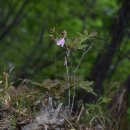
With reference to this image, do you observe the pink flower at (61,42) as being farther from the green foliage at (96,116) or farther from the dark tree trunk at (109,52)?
the dark tree trunk at (109,52)

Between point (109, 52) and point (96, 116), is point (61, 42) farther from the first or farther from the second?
point (109, 52)

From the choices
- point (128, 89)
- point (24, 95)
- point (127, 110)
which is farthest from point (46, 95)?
point (128, 89)

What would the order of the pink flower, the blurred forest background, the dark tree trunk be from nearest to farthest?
the pink flower
the dark tree trunk
the blurred forest background

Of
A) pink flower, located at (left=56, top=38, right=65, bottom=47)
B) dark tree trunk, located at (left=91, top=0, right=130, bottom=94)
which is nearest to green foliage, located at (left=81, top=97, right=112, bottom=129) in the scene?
pink flower, located at (left=56, top=38, right=65, bottom=47)

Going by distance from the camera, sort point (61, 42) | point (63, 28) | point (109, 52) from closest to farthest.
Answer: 1. point (61, 42)
2. point (109, 52)
3. point (63, 28)

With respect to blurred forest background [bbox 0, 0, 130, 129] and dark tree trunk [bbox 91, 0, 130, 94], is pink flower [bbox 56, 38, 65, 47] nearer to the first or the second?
dark tree trunk [bbox 91, 0, 130, 94]

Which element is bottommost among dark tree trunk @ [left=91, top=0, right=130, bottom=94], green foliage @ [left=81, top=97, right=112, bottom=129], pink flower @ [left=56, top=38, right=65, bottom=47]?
green foliage @ [left=81, top=97, right=112, bottom=129]

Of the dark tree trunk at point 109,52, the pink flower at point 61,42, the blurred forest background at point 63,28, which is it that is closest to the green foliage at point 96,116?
the pink flower at point 61,42

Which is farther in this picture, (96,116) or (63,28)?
(63,28)

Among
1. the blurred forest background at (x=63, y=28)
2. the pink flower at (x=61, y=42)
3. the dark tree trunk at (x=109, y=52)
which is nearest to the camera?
the pink flower at (x=61, y=42)

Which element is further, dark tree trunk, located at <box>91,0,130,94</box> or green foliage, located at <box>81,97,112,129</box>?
dark tree trunk, located at <box>91,0,130,94</box>

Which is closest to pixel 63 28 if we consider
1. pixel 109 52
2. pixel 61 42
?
pixel 109 52
